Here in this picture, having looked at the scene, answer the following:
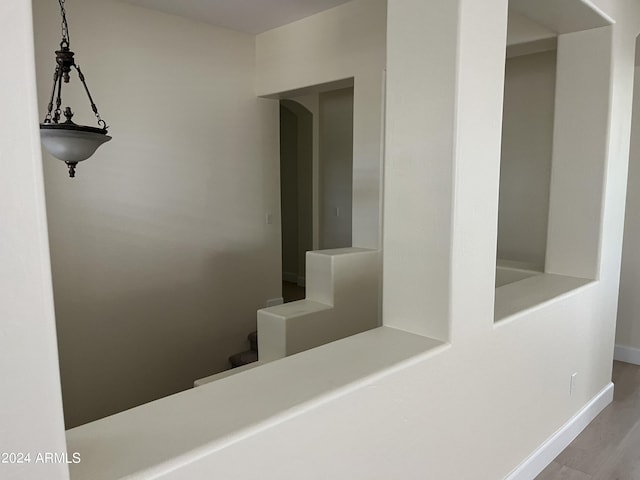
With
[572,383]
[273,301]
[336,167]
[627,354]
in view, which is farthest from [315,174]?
[572,383]

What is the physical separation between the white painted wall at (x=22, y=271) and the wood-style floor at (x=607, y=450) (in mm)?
2364

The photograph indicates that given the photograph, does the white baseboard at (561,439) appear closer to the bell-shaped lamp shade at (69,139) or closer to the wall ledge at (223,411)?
the wall ledge at (223,411)

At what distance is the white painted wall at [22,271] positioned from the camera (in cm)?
77

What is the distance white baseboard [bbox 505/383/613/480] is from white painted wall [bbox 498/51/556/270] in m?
1.10

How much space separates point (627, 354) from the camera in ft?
12.8

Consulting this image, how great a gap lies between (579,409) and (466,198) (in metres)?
1.87

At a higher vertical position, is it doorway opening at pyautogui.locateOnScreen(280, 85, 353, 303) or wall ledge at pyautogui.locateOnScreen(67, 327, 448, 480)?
doorway opening at pyautogui.locateOnScreen(280, 85, 353, 303)

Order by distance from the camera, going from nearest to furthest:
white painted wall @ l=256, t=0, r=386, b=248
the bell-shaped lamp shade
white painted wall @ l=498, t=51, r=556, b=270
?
1. the bell-shaped lamp shade
2. white painted wall @ l=256, t=0, r=386, b=248
3. white painted wall @ l=498, t=51, r=556, b=270

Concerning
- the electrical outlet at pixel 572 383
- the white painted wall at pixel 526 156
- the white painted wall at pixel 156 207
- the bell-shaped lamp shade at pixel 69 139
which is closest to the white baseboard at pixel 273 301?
the white painted wall at pixel 156 207

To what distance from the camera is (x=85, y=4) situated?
332 centimetres

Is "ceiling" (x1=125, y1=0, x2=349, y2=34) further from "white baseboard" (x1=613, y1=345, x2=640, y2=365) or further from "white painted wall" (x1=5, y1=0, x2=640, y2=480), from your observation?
"white baseboard" (x1=613, y1=345, x2=640, y2=365)

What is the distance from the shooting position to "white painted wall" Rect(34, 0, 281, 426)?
3379mm

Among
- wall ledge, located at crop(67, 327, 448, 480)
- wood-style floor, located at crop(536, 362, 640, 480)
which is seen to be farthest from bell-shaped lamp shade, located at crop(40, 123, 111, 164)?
wood-style floor, located at crop(536, 362, 640, 480)

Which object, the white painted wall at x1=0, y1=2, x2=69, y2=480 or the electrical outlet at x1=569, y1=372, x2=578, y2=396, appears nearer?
the white painted wall at x1=0, y1=2, x2=69, y2=480
